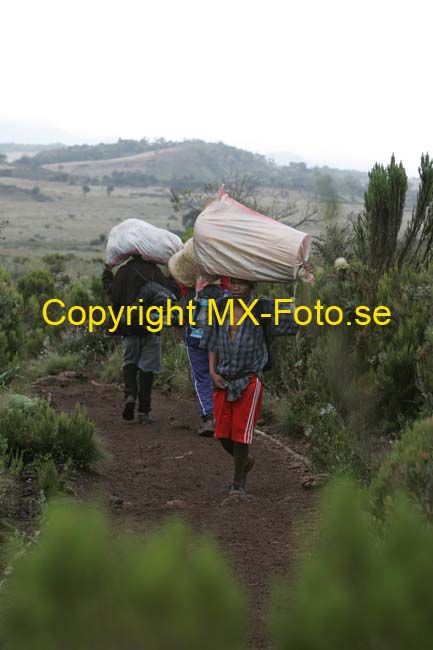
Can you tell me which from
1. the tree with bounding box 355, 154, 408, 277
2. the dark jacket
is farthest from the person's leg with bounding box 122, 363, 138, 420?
the tree with bounding box 355, 154, 408, 277

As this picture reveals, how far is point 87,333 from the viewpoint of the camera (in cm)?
1518

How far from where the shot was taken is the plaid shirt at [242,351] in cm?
654

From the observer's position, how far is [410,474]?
12.5 ft

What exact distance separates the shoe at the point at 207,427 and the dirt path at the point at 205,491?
0.27ft

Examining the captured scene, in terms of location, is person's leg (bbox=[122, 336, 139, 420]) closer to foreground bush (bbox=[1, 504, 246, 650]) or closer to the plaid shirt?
the plaid shirt

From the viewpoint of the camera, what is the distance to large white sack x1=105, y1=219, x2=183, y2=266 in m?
9.48

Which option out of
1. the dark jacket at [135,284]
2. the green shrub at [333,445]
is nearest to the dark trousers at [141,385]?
the dark jacket at [135,284]

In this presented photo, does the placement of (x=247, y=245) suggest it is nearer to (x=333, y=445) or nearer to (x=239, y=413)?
(x=239, y=413)

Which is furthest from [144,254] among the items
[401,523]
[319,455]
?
[401,523]

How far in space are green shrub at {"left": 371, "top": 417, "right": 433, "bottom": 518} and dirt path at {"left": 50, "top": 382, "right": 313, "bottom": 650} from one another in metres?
0.40

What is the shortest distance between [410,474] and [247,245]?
3.12m

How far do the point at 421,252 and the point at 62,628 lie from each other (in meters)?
9.27

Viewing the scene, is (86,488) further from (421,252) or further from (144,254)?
(421,252)

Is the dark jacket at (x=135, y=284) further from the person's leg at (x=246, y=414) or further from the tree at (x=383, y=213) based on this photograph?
the person's leg at (x=246, y=414)
